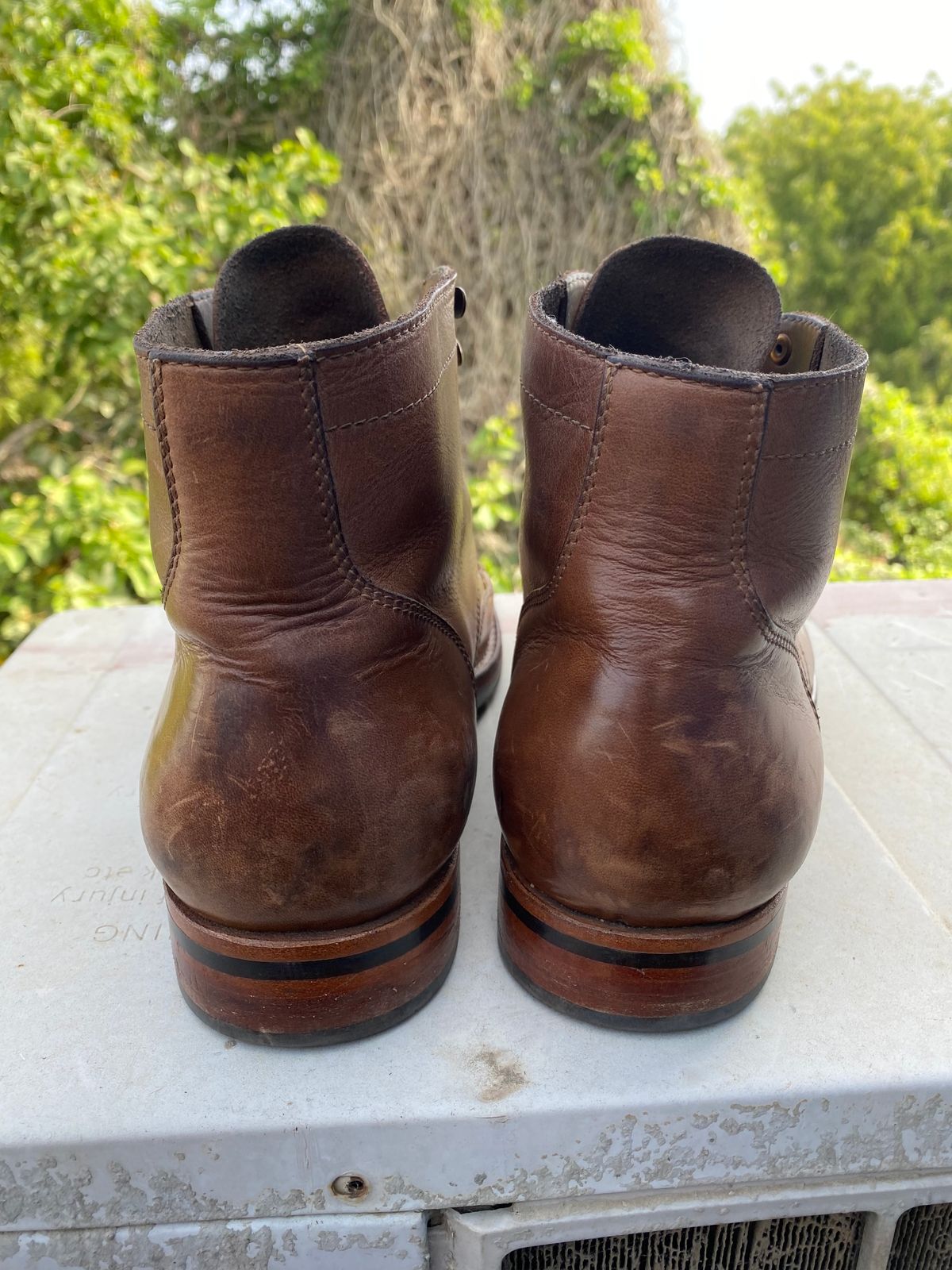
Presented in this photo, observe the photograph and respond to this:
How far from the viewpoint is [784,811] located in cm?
74

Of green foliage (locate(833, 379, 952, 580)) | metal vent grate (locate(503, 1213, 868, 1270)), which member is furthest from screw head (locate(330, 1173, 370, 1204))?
green foliage (locate(833, 379, 952, 580))

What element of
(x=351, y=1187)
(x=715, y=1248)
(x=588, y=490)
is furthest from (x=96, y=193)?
(x=715, y=1248)

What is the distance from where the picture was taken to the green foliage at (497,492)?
2.88 metres

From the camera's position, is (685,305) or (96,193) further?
(96,193)

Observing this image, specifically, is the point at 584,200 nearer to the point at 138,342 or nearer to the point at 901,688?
the point at 901,688

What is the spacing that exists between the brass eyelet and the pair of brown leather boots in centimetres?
13

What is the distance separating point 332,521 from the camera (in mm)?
675

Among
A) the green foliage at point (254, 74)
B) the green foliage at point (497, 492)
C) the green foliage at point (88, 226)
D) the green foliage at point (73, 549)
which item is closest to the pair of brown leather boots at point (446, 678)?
the green foliage at point (73, 549)

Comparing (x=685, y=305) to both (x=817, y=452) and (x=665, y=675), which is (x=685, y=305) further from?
(x=665, y=675)

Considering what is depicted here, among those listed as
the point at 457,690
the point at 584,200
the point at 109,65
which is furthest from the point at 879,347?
the point at 457,690

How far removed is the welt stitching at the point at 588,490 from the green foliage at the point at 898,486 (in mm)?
5253

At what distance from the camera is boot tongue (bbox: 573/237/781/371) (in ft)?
2.93

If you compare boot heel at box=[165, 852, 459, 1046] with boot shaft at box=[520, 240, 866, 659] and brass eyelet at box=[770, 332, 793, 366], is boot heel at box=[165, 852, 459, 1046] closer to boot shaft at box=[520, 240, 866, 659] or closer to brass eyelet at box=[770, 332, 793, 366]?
boot shaft at box=[520, 240, 866, 659]

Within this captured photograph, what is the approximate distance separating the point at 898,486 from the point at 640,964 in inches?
244
